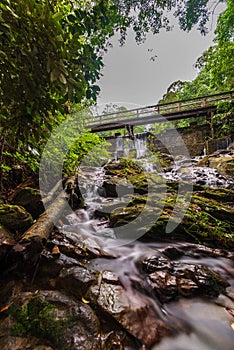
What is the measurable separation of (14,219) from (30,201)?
861 mm

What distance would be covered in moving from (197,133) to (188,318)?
12860 mm

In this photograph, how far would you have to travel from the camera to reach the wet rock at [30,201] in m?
3.19

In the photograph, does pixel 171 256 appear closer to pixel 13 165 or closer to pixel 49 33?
pixel 49 33

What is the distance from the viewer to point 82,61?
1759 mm

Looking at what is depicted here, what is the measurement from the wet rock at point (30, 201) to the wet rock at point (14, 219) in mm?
652

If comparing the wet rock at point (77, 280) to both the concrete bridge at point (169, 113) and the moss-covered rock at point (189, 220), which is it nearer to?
the moss-covered rock at point (189, 220)

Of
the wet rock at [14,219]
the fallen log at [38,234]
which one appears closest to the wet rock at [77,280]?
the fallen log at [38,234]

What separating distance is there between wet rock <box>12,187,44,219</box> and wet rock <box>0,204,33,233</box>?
0.65 meters

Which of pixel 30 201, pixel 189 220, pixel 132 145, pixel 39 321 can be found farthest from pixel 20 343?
pixel 132 145

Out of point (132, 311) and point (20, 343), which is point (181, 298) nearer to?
point (132, 311)

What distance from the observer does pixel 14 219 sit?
7.91 feet

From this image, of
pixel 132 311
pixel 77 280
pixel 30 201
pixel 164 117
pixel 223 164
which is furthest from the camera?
pixel 164 117

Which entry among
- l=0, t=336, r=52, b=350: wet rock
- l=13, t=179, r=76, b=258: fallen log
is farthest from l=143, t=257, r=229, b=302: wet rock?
l=13, t=179, r=76, b=258: fallen log

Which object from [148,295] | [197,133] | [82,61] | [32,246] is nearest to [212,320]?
[148,295]
